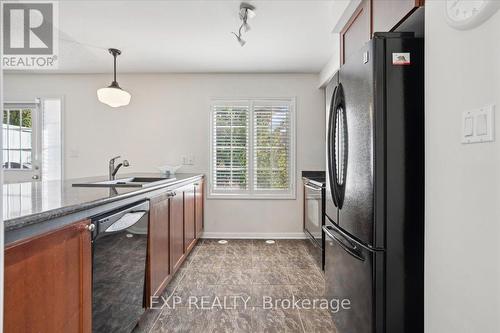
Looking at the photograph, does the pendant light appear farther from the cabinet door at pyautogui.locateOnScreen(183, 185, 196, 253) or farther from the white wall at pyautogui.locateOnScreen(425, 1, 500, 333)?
the white wall at pyautogui.locateOnScreen(425, 1, 500, 333)

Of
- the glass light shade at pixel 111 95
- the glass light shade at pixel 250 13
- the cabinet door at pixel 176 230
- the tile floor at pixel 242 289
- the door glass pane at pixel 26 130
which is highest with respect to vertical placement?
the glass light shade at pixel 250 13

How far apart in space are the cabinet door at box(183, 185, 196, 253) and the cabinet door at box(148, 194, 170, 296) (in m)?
0.66

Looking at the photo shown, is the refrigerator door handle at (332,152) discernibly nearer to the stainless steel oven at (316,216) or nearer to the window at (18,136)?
the stainless steel oven at (316,216)

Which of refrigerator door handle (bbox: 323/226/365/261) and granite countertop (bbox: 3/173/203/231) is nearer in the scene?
granite countertop (bbox: 3/173/203/231)

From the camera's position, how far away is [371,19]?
5.58ft

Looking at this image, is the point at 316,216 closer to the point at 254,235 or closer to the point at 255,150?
the point at 254,235

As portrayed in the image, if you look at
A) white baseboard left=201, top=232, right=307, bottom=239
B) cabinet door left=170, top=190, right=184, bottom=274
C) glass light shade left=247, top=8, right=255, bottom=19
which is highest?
glass light shade left=247, top=8, right=255, bottom=19

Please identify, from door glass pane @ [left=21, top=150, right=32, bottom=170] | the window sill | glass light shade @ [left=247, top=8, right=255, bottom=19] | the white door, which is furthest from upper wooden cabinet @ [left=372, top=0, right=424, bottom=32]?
door glass pane @ [left=21, top=150, right=32, bottom=170]

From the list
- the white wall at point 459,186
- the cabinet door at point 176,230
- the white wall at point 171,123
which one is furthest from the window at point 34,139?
the white wall at point 459,186

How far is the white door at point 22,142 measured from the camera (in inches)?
159

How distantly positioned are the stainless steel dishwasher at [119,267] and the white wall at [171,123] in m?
2.39

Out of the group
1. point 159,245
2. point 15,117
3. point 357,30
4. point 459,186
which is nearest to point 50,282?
point 159,245

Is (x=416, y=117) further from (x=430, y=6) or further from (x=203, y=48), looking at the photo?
(x=203, y=48)

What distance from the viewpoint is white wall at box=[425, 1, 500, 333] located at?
85 centimetres
